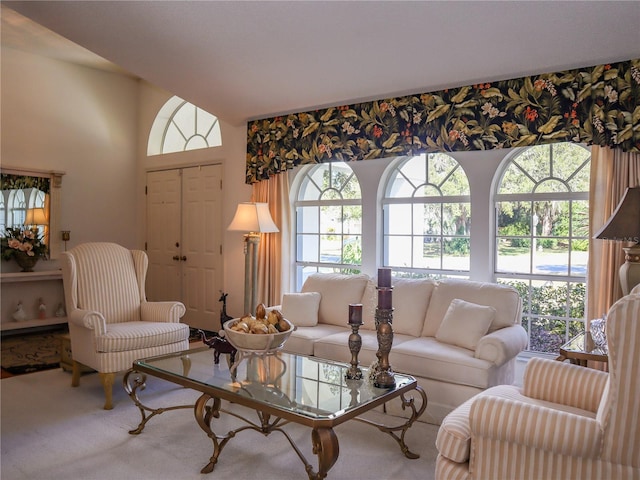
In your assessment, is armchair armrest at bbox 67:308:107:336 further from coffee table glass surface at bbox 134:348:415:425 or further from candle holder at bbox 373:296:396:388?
candle holder at bbox 373:296:396:388

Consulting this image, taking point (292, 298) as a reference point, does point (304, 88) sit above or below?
above

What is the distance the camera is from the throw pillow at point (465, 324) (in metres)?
3.44

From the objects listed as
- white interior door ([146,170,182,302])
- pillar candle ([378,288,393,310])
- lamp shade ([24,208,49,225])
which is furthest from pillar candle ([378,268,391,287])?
lamp shade ([24,208,49,225])

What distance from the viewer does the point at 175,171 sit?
21.6 feet

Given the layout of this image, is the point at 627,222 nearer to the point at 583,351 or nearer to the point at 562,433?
the point at 583,351

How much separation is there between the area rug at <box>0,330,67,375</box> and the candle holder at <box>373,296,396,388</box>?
133 inches

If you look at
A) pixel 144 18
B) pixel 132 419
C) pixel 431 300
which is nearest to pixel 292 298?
pixel 431 300

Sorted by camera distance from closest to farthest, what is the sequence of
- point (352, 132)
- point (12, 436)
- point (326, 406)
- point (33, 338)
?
1. point (326, 406)
2. point (12, 436)
3. point (352, 132)
4. point (33, 338)

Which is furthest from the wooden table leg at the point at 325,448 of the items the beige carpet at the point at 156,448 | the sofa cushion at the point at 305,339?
the sofa cushion at the point at 305,339

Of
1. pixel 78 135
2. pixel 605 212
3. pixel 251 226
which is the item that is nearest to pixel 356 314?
pixel 605 212

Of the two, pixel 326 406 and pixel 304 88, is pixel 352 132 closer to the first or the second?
pixel 304 88

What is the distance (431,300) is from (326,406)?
1.83m

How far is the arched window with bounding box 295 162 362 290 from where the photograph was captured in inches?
197

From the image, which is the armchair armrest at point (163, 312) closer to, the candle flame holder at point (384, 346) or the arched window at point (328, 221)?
the arched window at point (328, 221)
